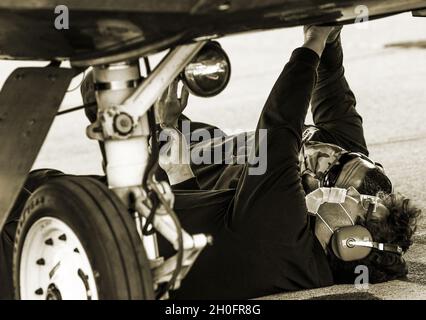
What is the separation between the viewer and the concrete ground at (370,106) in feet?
14.9

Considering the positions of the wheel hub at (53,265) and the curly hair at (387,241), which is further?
the curly hair at (387,241)

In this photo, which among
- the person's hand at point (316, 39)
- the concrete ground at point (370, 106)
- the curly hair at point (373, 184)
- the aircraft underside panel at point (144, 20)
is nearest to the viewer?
the aircraft underside panel at point (144, 20)

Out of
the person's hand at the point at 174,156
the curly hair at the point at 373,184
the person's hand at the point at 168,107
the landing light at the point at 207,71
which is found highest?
the landing light at the point at 207,71

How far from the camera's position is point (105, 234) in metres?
2.72

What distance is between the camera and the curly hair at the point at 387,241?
3828 millimetres

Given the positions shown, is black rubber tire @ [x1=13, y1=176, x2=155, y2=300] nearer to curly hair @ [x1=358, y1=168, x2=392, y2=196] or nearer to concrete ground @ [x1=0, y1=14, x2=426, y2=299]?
concrete ground @ [x1=0, y1=14, x2=426, y2=299]

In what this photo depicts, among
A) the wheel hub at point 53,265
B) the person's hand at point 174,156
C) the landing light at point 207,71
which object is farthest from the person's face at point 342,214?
the wheel hub at point 53,265

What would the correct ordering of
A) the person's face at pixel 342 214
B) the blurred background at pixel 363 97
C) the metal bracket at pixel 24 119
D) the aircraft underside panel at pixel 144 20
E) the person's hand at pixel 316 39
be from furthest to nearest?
the blurred background at pixel 363 97
the person's face at pixel 342 214
the person's hand at pixel 316 39
the metal bracket at pixel 24 119
the aircraft underside panel at pixel 144 20

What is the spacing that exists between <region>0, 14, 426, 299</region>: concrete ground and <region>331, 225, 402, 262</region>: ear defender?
14 cm

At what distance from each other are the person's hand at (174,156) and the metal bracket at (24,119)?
1332 millimetres

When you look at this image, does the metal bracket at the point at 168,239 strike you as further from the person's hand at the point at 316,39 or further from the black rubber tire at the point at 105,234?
the person's hand at the point at 316,39

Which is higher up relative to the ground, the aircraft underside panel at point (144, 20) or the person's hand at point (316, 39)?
the aircraft underside panel at point (144, 20)
